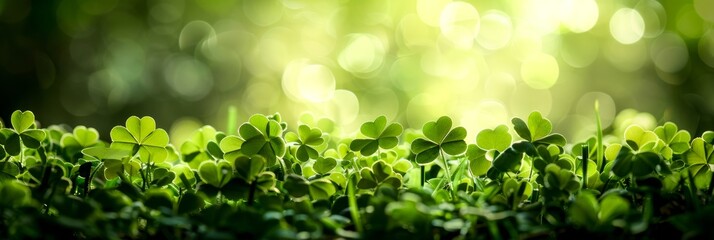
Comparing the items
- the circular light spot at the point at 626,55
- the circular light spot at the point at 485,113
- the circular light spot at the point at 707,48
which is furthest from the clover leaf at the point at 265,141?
the circular light spot at the point at 626,55

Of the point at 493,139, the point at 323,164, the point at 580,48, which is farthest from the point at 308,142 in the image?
the point at 580,48

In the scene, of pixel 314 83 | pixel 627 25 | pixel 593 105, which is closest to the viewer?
pixel 627 25

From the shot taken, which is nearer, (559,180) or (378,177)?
(559,180)

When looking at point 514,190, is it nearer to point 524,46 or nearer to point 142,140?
point 142,140

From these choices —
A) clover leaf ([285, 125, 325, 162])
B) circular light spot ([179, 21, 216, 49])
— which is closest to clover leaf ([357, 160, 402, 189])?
clover leaf ([285, 125, 325, 162])

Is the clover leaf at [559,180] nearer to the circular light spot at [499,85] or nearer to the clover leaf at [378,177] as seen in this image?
the clover leaf at [378,177]

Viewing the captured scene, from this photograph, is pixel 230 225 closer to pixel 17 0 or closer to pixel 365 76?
pixel 17 0

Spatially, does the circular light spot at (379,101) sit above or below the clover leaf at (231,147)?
above
